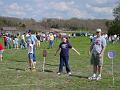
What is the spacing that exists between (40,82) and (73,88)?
5.07 feet

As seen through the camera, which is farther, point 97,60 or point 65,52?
point 65,52

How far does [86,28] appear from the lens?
16562 centimetres

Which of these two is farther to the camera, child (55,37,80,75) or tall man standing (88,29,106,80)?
child (55,37,80,75)

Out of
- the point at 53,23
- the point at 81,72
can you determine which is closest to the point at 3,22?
the point at 53,23

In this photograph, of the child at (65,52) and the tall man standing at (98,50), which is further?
the child at (65,52)

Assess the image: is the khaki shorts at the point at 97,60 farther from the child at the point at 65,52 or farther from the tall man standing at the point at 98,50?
the child at the point at 65,52

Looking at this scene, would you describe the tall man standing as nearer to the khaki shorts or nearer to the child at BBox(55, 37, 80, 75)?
the khaki shorts

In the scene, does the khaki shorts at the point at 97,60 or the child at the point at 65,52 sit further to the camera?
the child at the point at 65,52

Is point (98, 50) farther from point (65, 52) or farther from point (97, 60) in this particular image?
point (65, 52)

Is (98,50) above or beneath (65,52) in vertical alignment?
above

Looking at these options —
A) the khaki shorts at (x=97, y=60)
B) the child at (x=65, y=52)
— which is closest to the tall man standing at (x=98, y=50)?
the khaki shorts at (x=97, y=60)

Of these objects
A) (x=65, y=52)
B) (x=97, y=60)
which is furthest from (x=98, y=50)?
(x=65, y=52)

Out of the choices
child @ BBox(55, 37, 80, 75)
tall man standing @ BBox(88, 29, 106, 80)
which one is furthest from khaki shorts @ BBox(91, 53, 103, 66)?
child @ BBox(55, 37, 80, 75)

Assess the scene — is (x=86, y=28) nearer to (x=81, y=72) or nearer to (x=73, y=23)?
(x=73, y=23)
